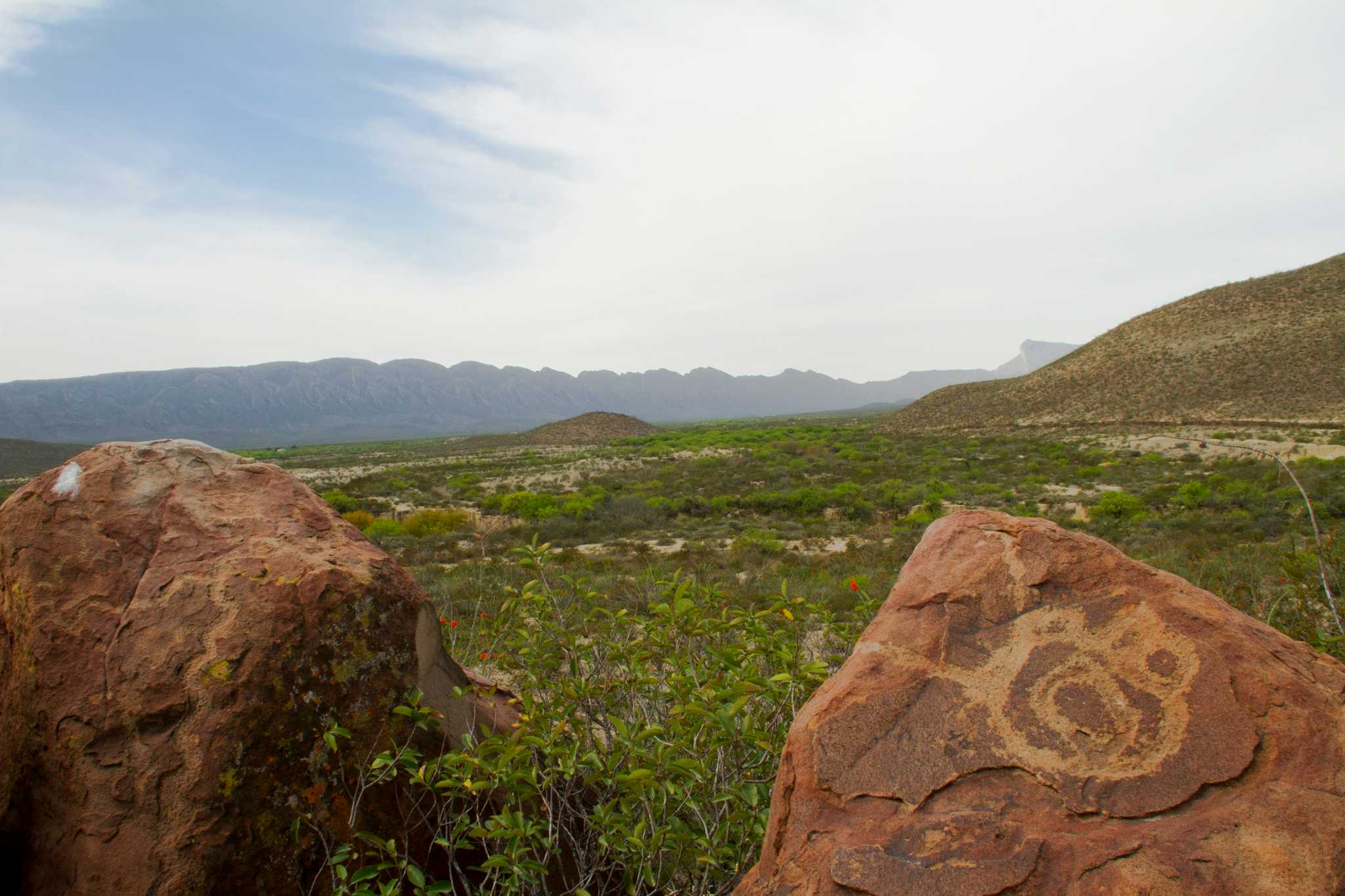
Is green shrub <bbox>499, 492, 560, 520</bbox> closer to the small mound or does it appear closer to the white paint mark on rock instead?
the white paint mark on rock

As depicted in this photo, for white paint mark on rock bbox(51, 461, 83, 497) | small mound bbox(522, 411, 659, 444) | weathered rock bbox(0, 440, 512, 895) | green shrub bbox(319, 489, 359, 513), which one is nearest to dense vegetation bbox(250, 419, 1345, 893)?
green shrub bbox(319, 489, 359, 513)

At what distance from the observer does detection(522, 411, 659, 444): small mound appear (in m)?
61.3

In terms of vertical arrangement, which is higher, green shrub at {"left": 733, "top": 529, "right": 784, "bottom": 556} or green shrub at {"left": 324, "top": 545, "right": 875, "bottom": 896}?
green shrub at {"left": 324, "top": 545, "right": 875, "bottom": 896}

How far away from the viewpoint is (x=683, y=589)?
9.29ft

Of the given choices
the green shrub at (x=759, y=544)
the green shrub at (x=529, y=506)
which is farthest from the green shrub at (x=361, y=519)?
the green shrub at (x=759, y=544)

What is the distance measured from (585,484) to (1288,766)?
21.7 meters

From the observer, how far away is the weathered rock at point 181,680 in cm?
225

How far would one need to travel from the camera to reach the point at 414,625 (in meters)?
2.77

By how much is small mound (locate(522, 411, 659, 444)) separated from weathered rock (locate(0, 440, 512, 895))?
55.5 m

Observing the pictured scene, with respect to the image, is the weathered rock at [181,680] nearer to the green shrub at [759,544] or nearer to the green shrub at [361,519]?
the green shrub at [759,544]

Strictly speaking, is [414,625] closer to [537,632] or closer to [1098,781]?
[537,632]

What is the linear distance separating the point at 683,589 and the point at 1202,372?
170ft

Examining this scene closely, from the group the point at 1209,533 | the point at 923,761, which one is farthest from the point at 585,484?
the point at 923,761

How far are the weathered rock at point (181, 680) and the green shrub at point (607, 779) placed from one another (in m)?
0.20
